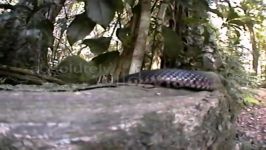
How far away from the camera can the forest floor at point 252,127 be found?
315 centimetres

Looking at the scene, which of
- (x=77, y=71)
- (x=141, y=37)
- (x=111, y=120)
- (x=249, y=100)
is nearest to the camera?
(x=111, y=120)

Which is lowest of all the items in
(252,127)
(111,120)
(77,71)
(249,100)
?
(252,127)

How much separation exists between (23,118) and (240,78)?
10.7ft

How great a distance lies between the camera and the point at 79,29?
179cm

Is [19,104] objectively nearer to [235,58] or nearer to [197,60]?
[197,60]

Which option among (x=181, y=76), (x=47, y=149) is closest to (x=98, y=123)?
(x=47, y=149)

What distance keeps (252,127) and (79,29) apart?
2.79 m

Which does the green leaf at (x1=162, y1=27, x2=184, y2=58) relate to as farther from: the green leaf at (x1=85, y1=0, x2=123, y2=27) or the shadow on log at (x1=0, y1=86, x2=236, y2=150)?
the shadow on log at (x1=0, y1=86, x2=236, y2=150)

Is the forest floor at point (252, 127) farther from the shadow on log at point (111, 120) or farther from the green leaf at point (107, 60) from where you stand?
the shadow on log at point (111, 120)

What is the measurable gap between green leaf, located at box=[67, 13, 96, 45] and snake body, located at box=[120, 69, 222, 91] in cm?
32

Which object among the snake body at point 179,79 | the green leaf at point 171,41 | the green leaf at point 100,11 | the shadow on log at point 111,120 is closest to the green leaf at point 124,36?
the green leaf at point 171,41

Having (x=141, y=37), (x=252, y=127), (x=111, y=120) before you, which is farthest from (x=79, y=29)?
(x=252, y=127)

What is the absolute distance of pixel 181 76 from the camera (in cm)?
153

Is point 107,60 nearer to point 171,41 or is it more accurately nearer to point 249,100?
point 171,41
